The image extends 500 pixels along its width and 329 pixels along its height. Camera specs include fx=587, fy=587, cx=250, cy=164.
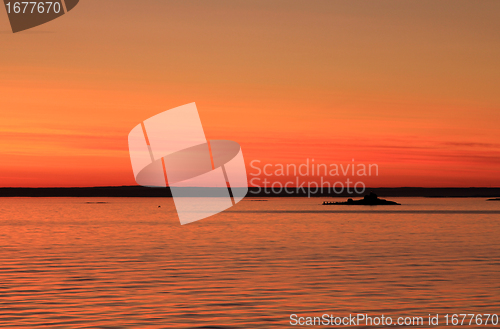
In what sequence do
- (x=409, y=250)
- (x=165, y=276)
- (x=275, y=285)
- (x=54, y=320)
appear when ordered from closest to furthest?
(x=54, y=320) < (x=275, y=285) < (x=165, y=276) < (x=409, y=250)

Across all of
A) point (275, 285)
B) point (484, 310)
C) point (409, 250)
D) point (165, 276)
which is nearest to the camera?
point (484, 310)

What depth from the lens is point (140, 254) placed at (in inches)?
1838

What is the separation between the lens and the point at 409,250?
164 ft

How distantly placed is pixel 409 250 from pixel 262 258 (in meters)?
14.3

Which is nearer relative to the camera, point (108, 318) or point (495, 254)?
point (108, 318)

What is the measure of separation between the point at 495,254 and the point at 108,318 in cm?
3483

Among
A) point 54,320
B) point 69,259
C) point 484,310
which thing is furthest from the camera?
point 69,259

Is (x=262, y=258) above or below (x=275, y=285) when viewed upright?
below

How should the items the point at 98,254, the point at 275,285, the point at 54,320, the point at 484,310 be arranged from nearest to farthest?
the point at 54,320
the point at 484,310
the point at 275,285
the point at 98,254

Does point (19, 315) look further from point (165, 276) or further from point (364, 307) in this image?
point (364, 307)

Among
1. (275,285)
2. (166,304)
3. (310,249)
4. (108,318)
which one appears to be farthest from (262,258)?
(108,318)

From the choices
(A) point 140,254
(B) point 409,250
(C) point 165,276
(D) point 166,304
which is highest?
(D) point 166,304

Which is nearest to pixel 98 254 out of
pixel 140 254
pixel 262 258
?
pixel 140 254

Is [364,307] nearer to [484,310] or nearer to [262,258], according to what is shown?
[484,310]
